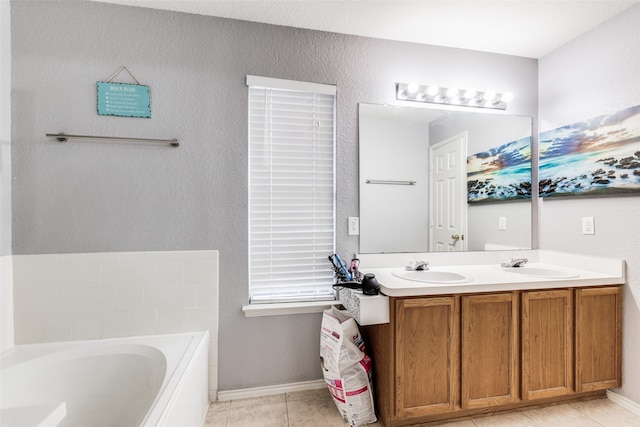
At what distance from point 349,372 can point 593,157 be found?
212 cm

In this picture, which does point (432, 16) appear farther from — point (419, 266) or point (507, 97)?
point (419, 266)

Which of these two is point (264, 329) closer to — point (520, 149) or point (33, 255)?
point (33, 255)

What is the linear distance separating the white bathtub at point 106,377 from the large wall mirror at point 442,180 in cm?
130

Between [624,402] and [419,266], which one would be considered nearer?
[624,402]

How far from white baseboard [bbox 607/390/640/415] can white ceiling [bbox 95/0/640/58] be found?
2.43 metres

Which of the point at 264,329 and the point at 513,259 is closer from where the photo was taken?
the point at 264,329

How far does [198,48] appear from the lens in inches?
72.3

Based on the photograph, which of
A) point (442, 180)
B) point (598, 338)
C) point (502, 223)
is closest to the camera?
point (598, 338)

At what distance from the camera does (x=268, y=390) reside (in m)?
1.91

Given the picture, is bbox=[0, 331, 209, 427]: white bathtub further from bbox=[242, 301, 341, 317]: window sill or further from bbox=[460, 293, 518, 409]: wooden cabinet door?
bbox=[460, 293, 518, 409]: wooden cabinet door

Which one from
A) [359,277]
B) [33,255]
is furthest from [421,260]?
[33,255]

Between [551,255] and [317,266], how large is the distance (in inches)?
71.3

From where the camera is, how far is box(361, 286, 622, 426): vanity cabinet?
1.57 meters

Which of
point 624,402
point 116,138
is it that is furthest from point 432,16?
point 624,402
